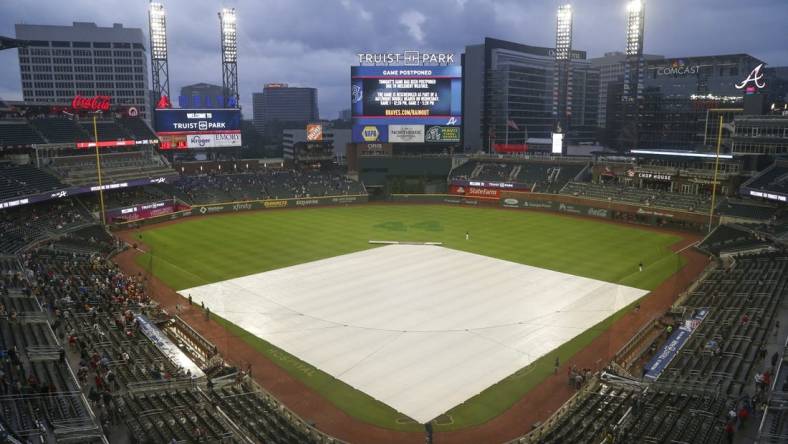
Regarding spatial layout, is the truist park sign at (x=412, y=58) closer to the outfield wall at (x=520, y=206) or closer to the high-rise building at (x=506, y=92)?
the outfield wall at (x=520, y=206)

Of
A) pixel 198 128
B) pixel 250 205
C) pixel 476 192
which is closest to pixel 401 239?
pixel 250 205

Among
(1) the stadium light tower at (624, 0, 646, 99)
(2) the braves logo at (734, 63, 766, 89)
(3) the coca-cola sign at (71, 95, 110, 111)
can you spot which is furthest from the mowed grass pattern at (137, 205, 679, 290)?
(1) the stadium light tower at (624, 0, 646, 99)

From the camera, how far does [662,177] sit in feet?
211

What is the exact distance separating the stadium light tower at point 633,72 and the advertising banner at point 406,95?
25307 mm

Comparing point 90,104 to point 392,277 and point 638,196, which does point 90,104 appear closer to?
point 392,277

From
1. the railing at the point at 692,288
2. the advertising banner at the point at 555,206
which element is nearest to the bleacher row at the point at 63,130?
the advertising banner at the point at 555,206

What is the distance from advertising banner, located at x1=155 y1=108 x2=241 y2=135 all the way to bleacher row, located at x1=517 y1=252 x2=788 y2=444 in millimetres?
63956

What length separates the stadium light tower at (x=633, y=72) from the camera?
2913 inches

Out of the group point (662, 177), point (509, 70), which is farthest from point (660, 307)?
point (509, 70)

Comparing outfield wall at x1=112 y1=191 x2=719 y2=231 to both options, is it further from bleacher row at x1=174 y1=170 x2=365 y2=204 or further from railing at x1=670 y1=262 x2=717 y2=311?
railing at x1=670 y1=262 x2=717 y2=311

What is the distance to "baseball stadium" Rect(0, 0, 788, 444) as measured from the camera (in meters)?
19.2

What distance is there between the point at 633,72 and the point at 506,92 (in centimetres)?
A: 3879

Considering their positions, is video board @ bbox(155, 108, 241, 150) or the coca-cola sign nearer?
the coca-cola sign

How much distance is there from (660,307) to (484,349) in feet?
42.8
